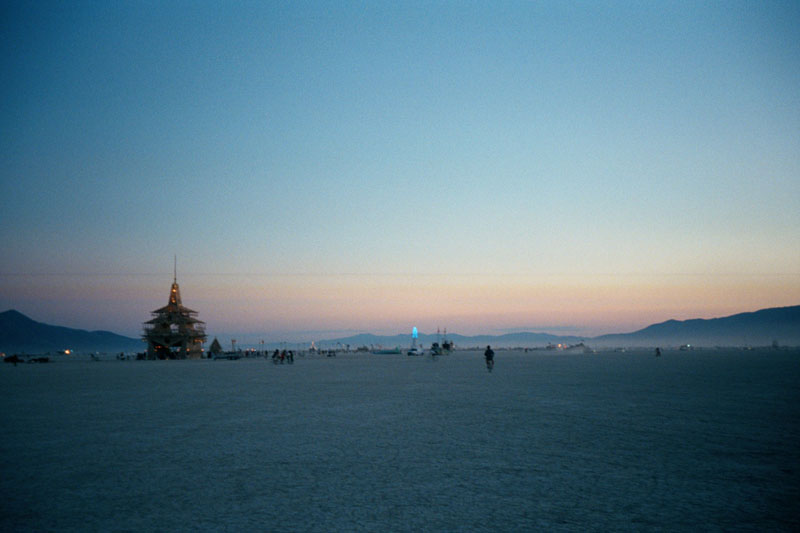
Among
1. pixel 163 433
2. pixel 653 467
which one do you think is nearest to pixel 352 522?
pixel 653 467

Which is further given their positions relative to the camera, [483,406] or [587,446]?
[483,406]

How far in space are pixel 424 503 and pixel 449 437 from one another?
4.52 metres

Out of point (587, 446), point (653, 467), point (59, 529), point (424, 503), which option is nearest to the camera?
point (59, 529)

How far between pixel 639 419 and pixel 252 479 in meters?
9.88

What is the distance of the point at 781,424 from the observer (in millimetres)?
12375

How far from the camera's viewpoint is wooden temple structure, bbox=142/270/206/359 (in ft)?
256

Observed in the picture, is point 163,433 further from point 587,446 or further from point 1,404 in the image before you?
point 1,404

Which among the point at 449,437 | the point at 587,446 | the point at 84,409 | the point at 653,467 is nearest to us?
the point at 653,467

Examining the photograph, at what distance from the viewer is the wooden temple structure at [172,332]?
78.1 m

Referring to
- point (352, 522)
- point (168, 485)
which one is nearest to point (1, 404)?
point (168, 485)

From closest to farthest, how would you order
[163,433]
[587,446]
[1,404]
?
[587,446] → [163,433] → [1,404]

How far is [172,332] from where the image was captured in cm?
7875

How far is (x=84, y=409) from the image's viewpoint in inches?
646

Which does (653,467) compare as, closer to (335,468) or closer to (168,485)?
(335,468)
